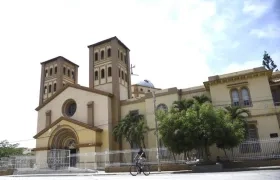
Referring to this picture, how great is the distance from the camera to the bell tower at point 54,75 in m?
43.3

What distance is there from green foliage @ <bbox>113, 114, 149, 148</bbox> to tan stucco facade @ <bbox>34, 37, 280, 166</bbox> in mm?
1234

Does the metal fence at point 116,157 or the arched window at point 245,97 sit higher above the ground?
the arched window at point 245,97

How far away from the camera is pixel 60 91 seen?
1519 inches

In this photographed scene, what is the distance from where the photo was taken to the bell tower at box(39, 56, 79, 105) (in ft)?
142

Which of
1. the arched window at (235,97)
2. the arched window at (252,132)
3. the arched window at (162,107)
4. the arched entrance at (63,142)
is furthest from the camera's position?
the arched entrance at (63,142)

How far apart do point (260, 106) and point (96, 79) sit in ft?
75.8

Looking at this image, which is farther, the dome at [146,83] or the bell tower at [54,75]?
the dome at [146,83]

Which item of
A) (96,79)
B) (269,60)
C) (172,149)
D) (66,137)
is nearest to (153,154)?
(172,149)

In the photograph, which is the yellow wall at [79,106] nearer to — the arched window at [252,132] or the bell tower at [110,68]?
the bell tower at [110,68]

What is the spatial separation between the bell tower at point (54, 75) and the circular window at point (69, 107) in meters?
5.67

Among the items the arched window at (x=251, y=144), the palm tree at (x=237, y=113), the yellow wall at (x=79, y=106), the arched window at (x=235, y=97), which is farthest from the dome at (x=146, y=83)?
the arched window at (x=251, y=144)

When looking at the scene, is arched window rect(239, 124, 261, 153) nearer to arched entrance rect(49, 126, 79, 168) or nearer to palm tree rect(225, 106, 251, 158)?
palm tree rect(225, 106, 251, 158)

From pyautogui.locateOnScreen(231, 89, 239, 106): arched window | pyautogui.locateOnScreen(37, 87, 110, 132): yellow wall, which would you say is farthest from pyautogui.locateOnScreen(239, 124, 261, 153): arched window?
pyautogui.locateOnScreen(37, 87, 110, 132): yellow wall

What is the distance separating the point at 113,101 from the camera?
3512 cm
